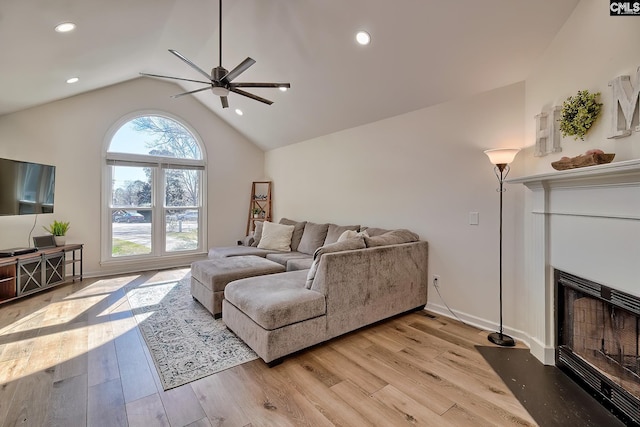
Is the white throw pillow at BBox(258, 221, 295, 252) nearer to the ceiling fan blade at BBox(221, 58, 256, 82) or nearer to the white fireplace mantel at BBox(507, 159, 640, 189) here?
the ceiling fan blade at BBox(221, 58, 256, 82)

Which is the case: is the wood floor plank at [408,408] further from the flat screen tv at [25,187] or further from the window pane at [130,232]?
the window pane at [130,232]

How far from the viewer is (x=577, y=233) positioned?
2.03m

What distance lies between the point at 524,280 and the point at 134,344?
139 inches

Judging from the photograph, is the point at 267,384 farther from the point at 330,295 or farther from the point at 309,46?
the point at 309,46

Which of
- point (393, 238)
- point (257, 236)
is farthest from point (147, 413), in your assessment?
point (257, 236)

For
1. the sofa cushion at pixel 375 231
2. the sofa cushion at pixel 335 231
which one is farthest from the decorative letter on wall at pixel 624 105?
the sofa cushion at pixel 335 231

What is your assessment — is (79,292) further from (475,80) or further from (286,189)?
(475,80)

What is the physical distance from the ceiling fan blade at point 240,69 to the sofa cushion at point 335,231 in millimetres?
2424

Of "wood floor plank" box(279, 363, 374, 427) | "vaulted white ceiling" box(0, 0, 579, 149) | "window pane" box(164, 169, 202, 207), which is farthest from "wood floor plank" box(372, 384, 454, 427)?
"window pane" box(164, 169, 202, 207)

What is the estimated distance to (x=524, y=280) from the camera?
2.63 m

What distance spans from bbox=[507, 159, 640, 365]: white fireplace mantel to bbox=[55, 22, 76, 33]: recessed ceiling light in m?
4.03

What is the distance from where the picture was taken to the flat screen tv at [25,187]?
3.50 meters

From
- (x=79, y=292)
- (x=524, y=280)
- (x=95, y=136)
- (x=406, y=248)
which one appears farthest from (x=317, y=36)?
(x=79, y=292)

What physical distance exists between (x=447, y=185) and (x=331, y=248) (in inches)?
62.3
